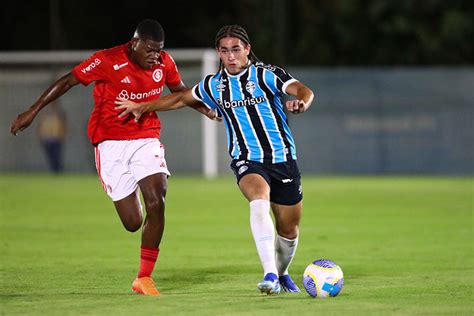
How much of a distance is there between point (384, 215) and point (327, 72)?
14.9m

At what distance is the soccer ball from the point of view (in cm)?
850

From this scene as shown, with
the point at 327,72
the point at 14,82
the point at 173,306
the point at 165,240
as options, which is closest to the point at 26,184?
the point at 14,82

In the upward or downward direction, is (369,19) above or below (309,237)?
above

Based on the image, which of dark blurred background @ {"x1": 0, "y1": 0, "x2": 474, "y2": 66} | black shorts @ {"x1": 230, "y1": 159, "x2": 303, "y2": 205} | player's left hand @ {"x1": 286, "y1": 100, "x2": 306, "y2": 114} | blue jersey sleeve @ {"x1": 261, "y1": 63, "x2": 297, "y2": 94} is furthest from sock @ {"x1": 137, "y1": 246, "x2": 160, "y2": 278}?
dark blurred background @ {"x1": 0, "y1": 0, "x2": 474, "y2": 66}

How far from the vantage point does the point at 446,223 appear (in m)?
15.9

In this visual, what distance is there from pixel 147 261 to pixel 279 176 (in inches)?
50.7

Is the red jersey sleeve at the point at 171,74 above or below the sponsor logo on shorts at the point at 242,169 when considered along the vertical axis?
above

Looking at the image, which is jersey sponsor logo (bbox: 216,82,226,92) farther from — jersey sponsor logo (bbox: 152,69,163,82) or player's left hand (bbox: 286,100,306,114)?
player's left hand (bbox: 286,100,306,114)

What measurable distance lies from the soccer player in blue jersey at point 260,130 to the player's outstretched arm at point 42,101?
1197 millimetres

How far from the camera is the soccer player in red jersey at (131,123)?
9.29m

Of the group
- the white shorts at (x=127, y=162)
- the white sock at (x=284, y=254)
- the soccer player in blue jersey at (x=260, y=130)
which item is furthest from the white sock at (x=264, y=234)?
the white shorts at (x=127, y=162)

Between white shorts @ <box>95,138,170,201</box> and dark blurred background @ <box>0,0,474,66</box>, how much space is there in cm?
2643

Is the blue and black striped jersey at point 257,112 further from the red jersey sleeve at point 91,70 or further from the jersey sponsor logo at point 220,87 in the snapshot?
the red jersey sleeve at point 91,70

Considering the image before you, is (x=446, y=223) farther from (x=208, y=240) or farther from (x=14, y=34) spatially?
(x=14, y=34)
